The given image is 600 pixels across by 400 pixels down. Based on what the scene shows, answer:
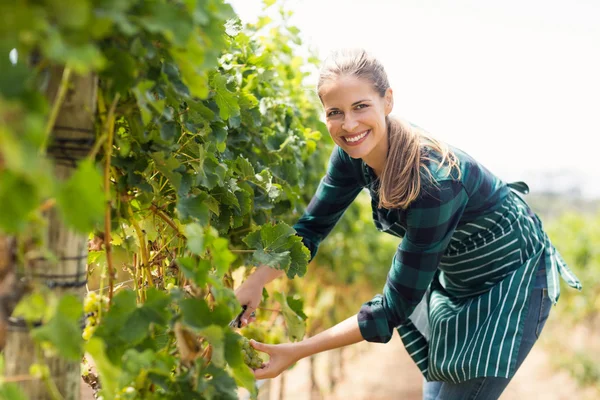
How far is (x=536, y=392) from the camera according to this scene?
30.7ft

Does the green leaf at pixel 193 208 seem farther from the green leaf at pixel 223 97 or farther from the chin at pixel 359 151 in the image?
the chin at pixel 359 151

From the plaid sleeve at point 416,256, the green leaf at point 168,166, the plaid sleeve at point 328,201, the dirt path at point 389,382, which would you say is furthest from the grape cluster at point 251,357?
the dirt path at point 389,382

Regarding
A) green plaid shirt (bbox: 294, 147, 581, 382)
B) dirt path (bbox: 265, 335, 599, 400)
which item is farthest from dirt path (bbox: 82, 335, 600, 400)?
green plaid shirt (bbox: 294, 147, 581, 382)

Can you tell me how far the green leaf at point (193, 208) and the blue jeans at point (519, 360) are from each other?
46.3 inches

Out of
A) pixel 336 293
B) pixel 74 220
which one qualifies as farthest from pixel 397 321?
pixel 336 293

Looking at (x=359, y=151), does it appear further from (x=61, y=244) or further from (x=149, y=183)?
(x=61, y=244)

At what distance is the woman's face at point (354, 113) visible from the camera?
1841mm

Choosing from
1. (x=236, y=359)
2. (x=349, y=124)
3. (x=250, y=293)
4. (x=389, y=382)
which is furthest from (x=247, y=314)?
(x=389, y=382)

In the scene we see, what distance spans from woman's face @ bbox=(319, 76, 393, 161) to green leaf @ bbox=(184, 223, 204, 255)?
0.86m

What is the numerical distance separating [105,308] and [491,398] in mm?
1330

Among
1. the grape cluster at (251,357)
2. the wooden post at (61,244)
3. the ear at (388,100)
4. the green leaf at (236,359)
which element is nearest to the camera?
the wooden post at (61,244)

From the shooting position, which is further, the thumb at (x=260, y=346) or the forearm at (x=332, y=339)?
the forearm at (x=332, y=339)

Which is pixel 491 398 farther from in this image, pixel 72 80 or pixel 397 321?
pixel 72 80

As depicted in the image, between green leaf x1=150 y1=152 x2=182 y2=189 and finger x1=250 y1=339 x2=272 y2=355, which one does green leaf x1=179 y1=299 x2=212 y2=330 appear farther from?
finger x1=250 y1=339 x2=272 y2=355
